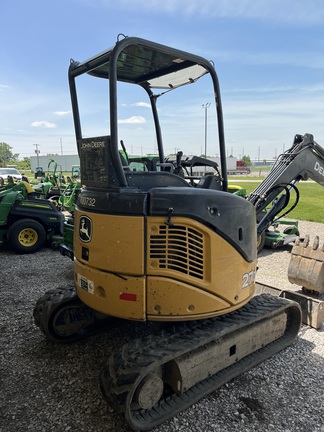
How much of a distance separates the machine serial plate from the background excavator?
20 millimetres

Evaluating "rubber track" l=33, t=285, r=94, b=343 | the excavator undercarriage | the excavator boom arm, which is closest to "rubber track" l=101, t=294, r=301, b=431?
the excavator undercarriage

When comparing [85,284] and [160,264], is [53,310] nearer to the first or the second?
[85,284]

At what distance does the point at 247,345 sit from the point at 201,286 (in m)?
1.11

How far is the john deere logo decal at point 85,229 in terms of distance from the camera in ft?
10.1

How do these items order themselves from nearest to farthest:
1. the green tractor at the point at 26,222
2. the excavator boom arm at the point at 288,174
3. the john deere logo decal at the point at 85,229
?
the john deere logo decal at the point at 85,229 < the excavator boom arm at the point at 288,174 < the green tractor at the point at 26,222

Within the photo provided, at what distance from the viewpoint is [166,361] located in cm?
276

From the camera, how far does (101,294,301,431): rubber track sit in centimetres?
264

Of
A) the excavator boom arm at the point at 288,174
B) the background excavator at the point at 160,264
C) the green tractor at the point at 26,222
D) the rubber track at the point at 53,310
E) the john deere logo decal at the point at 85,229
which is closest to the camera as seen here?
the background excavator at the point at 160,264

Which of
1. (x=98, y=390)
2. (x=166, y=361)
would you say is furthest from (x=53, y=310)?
(x=166, y=361)

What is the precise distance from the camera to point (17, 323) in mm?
4559

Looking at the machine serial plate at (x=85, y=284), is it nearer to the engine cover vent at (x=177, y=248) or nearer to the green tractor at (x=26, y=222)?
the engine cover vent at (x=177, y=248)

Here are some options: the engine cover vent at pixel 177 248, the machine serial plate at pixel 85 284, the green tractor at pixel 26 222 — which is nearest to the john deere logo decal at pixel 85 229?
the machine serial plate at pixel 85 284

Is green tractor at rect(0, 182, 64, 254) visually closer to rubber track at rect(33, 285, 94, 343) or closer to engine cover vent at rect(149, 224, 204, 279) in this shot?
rubber track at rect(33, 285, 94, 343)

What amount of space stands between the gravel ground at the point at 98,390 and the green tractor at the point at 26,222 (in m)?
3.82
